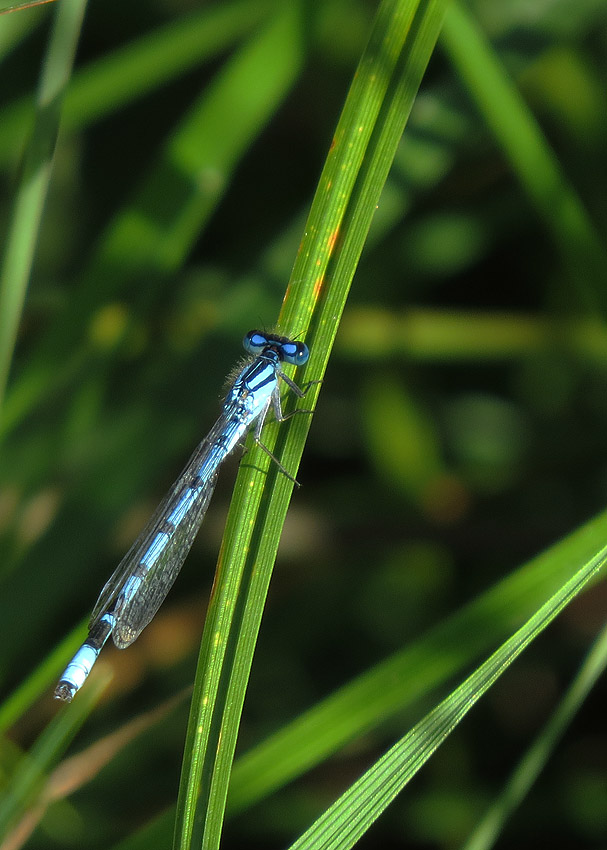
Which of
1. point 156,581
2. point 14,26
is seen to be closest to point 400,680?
point 156,581

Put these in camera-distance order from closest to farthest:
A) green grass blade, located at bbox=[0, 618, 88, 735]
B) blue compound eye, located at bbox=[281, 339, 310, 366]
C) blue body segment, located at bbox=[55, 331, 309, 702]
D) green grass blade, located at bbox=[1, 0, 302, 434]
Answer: blue compound eye, located at bbox=[281, 339, 310, 366] → green grass blade, located at bbox=[0, 618, 88, 735] → blue body segment, located at bbox=[55, 331, 309, 702] → green grass blade, located at bbox=[1, 0, 302, 434]

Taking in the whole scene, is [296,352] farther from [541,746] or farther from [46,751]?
[541,746]

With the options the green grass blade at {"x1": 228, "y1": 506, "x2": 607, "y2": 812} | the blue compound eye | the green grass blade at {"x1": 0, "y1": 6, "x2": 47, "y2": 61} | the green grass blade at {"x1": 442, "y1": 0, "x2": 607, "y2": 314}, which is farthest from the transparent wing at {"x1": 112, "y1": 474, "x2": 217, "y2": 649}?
the green grass blade at {"x1": 0, "y1": 6, "x2": 47, "y2": 61}

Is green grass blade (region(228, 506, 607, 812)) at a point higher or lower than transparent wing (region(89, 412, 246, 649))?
lower

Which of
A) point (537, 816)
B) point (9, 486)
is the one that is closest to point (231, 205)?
point (9, 486)

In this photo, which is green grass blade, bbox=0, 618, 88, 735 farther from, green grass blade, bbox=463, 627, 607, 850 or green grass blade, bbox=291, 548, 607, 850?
green grass blade, bbox=463, 627, 607, 850
